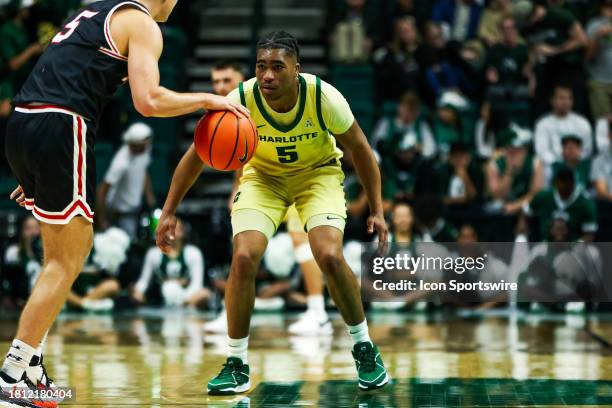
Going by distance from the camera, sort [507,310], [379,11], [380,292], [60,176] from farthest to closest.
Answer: [379,11] < [507,310] < [380,292] < [60,176]

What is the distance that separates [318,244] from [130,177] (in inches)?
275

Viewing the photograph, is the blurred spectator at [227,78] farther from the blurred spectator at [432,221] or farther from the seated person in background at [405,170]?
the seated person in background at [405,170]

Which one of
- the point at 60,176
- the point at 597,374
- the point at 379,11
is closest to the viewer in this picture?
the point at 60,176

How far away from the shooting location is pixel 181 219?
41.7 feet

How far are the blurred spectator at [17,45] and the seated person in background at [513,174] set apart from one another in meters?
6.14

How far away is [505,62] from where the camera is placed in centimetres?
1452

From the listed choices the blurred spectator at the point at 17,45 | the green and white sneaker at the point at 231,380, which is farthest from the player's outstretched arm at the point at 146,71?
the blurred spectator at the point at 17,45

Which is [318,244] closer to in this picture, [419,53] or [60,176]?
[60,176]

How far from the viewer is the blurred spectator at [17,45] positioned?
589 inches

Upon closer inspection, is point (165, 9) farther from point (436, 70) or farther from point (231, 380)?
point (436, 70)

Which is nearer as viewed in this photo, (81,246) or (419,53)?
(81,246)

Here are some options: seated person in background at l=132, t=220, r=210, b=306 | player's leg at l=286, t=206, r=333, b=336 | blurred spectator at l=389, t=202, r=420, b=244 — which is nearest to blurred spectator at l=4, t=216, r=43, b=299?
seated person in background at l=132, t=220, r=210, b=306

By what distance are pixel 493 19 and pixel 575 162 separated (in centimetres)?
328

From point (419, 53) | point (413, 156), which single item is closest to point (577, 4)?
point (419, 53)
